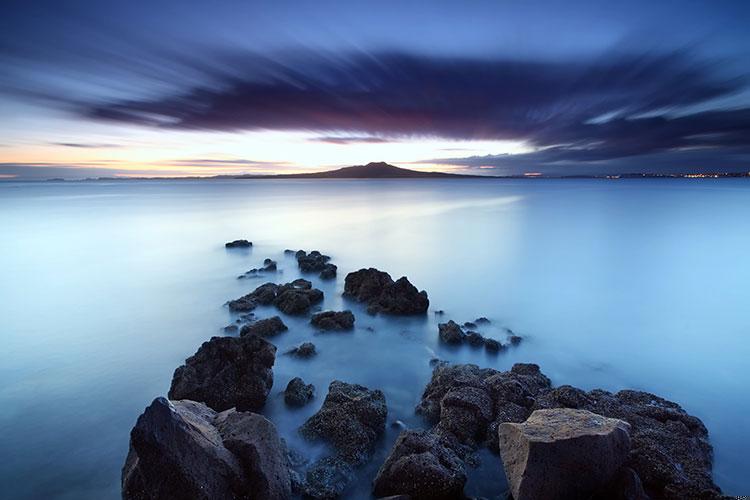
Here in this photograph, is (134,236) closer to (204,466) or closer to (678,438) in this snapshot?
(204,466)

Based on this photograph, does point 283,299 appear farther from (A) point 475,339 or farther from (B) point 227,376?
(A) point 475,339

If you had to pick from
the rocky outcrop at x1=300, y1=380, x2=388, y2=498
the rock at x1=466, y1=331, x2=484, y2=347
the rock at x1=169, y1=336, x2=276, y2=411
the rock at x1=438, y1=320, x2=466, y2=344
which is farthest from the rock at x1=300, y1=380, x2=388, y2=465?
the rock at x1=466, y1=331, x2=484, y2=347

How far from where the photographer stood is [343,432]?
5652mm


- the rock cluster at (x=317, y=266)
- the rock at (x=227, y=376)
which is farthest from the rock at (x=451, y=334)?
the rock cluster at (x=317, y=266)

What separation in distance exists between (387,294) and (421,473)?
7.10 meters

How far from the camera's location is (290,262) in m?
18.1

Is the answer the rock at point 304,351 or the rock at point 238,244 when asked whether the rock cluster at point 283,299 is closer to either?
the rock at point 304,351

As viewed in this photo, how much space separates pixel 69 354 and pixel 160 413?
7.27m

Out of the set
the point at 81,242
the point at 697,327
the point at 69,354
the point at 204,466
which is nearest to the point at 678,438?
the point at 204,466

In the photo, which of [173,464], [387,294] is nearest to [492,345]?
[387,294]

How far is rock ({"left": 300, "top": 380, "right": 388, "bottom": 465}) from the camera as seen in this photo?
549 centimetres

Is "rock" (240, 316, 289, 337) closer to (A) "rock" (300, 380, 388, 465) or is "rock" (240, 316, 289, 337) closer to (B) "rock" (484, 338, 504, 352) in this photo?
(A) "rock" (300, 380, 388, 465)

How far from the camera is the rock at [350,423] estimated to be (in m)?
5.49

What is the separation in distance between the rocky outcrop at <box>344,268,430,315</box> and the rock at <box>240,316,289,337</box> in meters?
2.69
